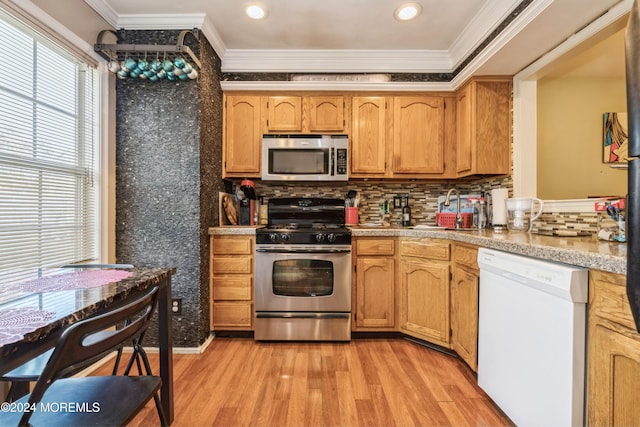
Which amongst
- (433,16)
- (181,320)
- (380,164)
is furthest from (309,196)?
(433,16)

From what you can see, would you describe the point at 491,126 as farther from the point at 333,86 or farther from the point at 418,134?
the point at 333,86

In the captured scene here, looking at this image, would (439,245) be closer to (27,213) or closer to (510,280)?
(510,280)

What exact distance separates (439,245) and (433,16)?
5.65ft

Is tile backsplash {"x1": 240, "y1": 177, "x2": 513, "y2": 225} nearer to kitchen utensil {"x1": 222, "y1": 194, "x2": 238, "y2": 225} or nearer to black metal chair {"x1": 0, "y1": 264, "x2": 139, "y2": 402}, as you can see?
kitchen utensil {"x1": 222, "y1": 194, "x2": 238, "y2": 225}

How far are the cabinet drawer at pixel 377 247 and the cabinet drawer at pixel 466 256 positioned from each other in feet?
1.73

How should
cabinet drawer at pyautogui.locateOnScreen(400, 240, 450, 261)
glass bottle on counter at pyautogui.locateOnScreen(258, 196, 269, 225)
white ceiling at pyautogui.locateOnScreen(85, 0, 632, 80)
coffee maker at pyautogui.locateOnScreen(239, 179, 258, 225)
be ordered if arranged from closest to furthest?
white ceiling at pyautogui.locateOnScreen(85, 0, 632, 80), cabinet drawer at pyautogui.locateOnScreen(400, 240, 450, 261), coffee maker at pyautogui.locateOnScreen(239, 179, 258, 225), glass bottle on counter at pyautogui.locateOnScreen(258, 196, 269, 225)

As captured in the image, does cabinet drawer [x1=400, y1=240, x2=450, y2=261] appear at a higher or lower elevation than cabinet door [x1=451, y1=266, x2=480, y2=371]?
higher

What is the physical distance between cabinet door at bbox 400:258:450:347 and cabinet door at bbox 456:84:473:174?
97 centimetres

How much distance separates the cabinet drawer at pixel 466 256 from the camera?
1854 mm

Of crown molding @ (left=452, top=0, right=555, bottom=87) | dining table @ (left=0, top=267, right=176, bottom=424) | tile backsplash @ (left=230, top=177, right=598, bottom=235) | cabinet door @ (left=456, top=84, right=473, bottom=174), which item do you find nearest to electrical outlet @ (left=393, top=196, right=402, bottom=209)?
tile backsplash @ (left=230, top=177, right=598, bottom=235)

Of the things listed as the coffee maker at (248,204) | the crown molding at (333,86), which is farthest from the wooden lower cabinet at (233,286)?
the crown molding at (333,86)

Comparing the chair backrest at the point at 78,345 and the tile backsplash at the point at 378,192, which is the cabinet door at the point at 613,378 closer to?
the chair backrest at the point at 78,345

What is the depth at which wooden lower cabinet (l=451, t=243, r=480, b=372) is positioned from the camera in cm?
185

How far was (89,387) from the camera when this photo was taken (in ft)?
3.29
